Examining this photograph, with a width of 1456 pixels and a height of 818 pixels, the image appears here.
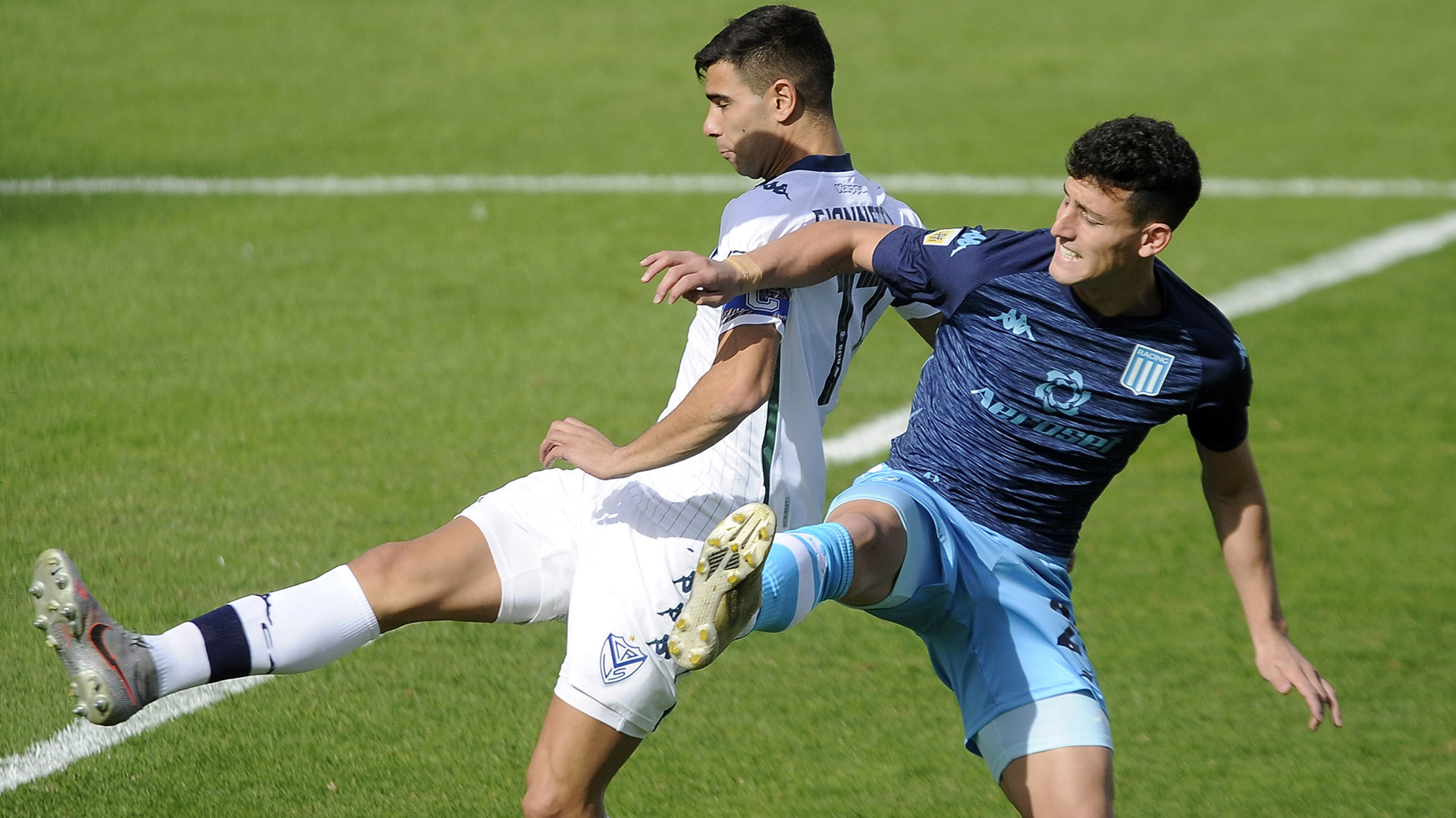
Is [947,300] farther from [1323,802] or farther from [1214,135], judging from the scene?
[1214,135]

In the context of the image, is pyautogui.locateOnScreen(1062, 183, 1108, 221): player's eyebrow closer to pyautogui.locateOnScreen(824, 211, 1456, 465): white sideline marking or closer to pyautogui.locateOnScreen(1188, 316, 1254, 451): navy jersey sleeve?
pyautogui.locateOnScreen(1188, 316, 1254, 451): navy jersey sleeve

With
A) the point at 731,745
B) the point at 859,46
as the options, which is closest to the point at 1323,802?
the point at 731,745

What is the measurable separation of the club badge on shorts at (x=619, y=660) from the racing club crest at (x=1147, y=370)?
1346mm

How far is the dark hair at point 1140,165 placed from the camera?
3562 mm

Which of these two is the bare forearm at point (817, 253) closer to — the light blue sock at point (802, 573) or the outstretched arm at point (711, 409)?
the outstretched arm at point (711, 409)

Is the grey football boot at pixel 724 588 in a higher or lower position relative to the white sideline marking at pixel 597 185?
higher

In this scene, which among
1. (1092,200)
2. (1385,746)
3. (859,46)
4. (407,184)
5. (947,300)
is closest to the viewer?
(1092,200)

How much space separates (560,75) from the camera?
12.5 meters

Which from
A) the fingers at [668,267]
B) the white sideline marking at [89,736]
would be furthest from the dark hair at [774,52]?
the white sideline marking at [89,736]

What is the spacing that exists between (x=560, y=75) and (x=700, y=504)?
9.41 metres

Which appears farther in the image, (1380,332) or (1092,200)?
(1380,332)

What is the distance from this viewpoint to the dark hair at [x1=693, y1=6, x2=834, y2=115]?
383 centimetres

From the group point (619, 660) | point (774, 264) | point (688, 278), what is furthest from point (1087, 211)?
point (619, 660)

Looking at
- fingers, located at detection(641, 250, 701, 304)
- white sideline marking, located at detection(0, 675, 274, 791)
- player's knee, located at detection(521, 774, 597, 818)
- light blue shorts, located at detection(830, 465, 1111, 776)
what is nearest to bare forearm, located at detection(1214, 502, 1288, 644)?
light blue shorts, located at detection(830, 465, 1111, 776)
